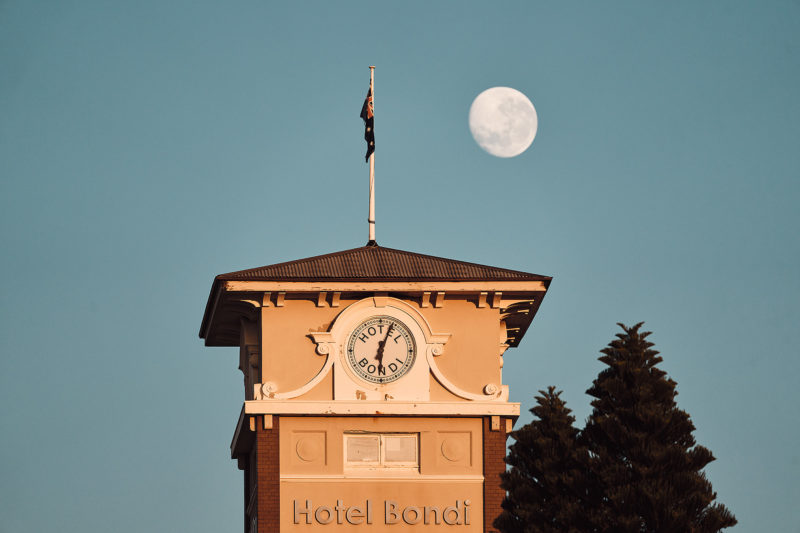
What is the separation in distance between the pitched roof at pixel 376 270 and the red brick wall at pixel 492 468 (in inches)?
169

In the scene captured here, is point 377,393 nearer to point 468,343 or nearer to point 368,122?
point 468,343

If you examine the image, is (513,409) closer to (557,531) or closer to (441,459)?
(441,459)

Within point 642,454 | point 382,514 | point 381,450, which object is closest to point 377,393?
point 381,450

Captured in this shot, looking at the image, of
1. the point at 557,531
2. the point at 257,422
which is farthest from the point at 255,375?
the point at 557,531

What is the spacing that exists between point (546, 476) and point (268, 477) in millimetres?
11192

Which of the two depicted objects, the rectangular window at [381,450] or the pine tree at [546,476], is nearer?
the pine tree at [546,476]

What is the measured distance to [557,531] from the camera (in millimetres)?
44906

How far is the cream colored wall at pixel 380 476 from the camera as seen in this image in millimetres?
53969

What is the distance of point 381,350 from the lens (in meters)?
55.4

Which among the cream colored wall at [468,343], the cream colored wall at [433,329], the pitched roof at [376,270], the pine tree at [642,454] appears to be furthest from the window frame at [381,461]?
the pine tree at [642,454]

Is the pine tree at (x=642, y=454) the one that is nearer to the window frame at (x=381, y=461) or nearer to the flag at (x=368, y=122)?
the window frame at (x=381, y=461)

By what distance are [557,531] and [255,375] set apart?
14.8 m

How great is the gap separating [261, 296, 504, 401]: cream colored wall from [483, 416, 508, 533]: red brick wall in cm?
131

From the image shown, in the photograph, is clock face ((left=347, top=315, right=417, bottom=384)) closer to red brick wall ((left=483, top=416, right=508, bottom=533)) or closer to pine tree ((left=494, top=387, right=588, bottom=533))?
red brick wall ((left=483, top=416, right=508, bottom=533))
